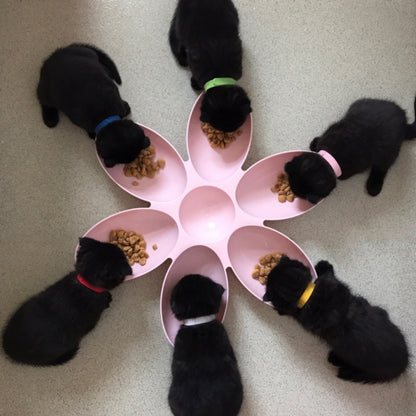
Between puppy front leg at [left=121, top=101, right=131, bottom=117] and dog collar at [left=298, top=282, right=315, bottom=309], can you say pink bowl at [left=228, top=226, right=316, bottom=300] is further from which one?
puppy front leg at [left=121, top=101, right=131, bottom=117]

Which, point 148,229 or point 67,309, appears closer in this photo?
point 67,309

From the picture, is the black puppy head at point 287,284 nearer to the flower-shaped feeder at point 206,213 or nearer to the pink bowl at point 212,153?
the flower-shaped feeder at point 206,213

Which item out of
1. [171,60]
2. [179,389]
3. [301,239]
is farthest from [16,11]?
[179,389]

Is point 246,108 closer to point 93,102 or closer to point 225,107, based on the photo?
point 225,107

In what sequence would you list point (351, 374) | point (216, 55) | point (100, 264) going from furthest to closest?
1. point (351, 374)
2. point (216, 55)
3. point (100, 264)

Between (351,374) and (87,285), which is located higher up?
(87,285)

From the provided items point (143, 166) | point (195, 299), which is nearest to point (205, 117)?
point (143, 166)

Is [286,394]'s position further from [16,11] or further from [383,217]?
[16,11]
